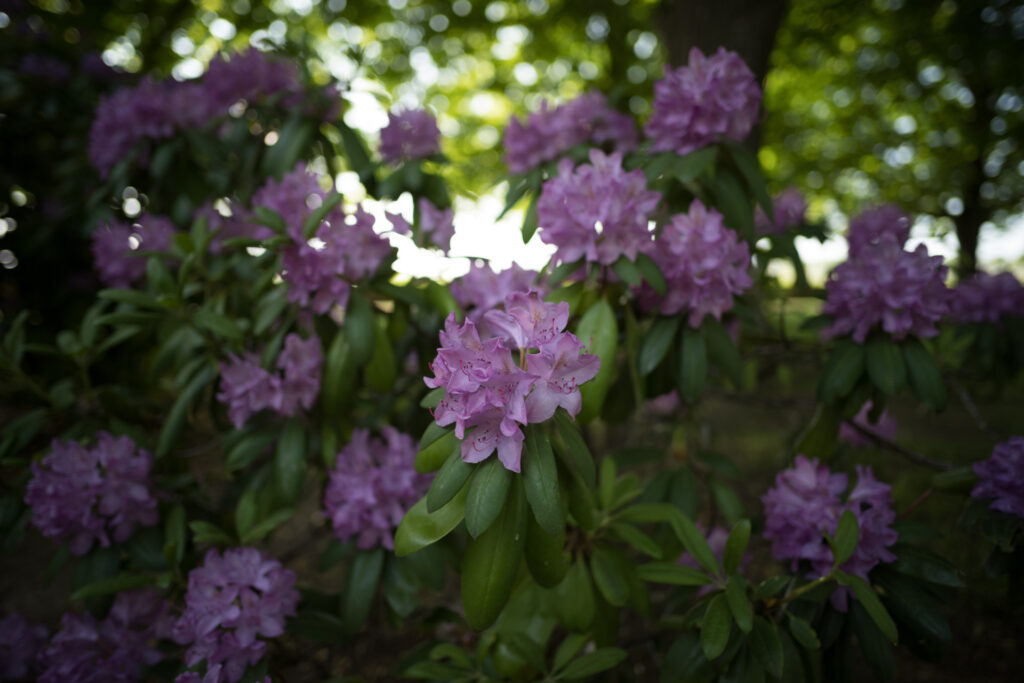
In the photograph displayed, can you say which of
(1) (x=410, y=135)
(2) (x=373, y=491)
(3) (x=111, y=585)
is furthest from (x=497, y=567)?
(1) (x=410, y=135)

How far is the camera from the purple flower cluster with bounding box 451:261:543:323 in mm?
1427

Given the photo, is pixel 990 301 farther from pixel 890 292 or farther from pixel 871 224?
pixel 890 292

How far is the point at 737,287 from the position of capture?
137cm

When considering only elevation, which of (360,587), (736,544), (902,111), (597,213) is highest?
(597,213)

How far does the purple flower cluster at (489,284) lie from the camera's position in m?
1.43

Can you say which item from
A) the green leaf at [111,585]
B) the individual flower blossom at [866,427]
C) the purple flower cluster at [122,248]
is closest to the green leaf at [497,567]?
the green leaf at [111,585]

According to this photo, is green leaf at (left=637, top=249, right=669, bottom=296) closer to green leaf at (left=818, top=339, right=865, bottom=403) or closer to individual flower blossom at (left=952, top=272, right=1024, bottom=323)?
green leaf at (left=818, top=339, right=865, bottom=403)

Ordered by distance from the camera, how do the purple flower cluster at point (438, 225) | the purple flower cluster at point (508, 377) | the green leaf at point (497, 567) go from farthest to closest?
the purple flower cluster at point (438, 225) → the green leaf at point (497, 567) → the purple flower cluster at point (508, 377)

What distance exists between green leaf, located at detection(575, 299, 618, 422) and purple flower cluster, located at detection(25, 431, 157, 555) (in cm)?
114

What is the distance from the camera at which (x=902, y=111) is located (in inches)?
252

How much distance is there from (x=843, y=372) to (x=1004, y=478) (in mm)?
385

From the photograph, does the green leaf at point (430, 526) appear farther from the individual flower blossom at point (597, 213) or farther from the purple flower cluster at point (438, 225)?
the purple flower cluster at point (438, 225)

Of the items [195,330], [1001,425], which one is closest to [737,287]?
[195,330]

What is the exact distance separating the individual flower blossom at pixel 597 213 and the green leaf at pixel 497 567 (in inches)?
23.8
